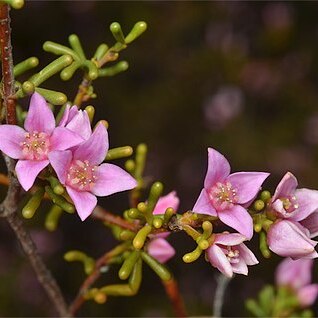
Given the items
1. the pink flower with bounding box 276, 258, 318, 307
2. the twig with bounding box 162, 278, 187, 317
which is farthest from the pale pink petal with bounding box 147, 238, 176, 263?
the pink flower with bounding box 276, 258, 318, 307

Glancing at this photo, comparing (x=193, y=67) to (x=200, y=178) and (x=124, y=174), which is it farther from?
(x=124, y=174)

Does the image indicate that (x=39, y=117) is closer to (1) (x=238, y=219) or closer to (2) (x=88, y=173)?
(2) (x=88, y=173)

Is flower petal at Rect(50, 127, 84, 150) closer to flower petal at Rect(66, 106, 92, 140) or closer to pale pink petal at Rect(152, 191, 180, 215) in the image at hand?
flower petal at Rect(66, 106, 92, 140)

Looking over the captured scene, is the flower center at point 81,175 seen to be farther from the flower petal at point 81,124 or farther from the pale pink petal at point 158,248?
the pale pink petal at point 158,248

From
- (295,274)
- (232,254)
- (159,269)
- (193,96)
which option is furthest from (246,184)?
(193,96)

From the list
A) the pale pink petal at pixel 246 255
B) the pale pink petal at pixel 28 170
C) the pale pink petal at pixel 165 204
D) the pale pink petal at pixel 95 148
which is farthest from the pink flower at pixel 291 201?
the pale pink petal at pixel 28 170

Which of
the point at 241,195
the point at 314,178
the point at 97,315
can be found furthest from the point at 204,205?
the point at 314,178
